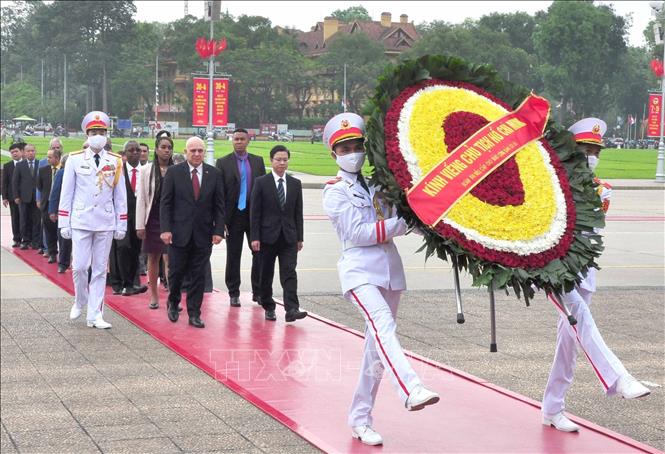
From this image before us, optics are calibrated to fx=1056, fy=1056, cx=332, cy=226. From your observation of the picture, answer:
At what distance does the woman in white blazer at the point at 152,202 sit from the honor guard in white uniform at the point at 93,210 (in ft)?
3.48

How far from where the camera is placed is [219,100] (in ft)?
114

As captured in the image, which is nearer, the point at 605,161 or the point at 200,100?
the point at 605,161

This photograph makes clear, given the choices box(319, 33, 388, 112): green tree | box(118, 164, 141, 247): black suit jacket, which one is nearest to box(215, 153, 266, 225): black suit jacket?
box(118, 164, 141, 247): black suit jacket

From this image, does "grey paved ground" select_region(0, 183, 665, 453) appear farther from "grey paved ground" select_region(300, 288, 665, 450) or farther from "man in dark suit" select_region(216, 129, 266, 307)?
"man in dark suit" select_region(216, 129, 266, 307)

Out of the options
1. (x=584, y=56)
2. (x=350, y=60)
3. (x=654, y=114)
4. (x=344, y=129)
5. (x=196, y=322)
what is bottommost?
(x=196, y=322)

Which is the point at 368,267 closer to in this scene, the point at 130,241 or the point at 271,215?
the point at 271,215

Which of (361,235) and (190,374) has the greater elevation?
(361,235)

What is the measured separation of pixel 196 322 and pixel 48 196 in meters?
6.19

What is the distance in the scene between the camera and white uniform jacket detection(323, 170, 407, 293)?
565 centimetres

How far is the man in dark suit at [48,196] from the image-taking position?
47.9ft

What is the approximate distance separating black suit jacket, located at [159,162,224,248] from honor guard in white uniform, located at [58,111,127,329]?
0.42 m

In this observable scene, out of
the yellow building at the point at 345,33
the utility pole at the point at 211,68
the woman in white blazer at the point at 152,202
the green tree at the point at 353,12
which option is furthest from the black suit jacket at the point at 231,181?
the green tree at the point at 353,12

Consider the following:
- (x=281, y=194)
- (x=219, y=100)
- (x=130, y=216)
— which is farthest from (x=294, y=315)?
(x=219, y=100)

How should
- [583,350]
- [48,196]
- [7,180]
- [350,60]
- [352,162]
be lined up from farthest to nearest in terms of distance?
[350,60] → [7,180] → [48,196] → [583,350] → [352,162]
